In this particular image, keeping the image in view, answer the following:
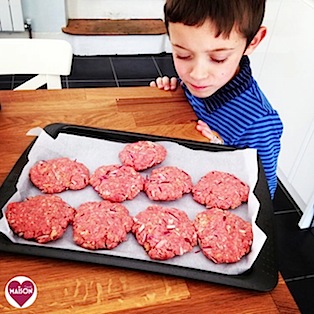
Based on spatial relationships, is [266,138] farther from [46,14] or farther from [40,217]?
[46,14]

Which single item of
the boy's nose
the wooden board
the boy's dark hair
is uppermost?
the boy's dark hair

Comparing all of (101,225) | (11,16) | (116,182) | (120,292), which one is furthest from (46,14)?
(120,292)

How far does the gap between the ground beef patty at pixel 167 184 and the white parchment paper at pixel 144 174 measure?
0.01 m

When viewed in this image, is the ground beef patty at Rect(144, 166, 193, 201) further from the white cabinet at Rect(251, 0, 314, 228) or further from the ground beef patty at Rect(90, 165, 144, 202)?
the white cabinet at Rect(251, 0, 314, 228)

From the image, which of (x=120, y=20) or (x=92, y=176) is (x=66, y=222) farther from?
(x=120, y=20)

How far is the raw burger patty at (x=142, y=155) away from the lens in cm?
81

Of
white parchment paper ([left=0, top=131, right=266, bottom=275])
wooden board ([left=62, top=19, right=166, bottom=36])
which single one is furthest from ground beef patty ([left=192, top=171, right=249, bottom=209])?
wooden board ([left=62, top=19, right=166, bottom=36])

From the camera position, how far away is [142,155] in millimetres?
811

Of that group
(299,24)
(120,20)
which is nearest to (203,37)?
(299,24)

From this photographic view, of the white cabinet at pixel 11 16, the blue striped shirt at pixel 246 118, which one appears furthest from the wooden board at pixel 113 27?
the blue striped shirt at pixel 246 118

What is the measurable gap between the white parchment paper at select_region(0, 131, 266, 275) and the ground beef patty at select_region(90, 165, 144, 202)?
0.05 feet

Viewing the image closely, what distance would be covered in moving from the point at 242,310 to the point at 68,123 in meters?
0.57

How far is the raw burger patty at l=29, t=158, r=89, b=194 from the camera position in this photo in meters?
0.74

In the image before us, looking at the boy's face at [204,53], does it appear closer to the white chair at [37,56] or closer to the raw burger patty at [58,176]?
the raw burger patty at [58,176]
